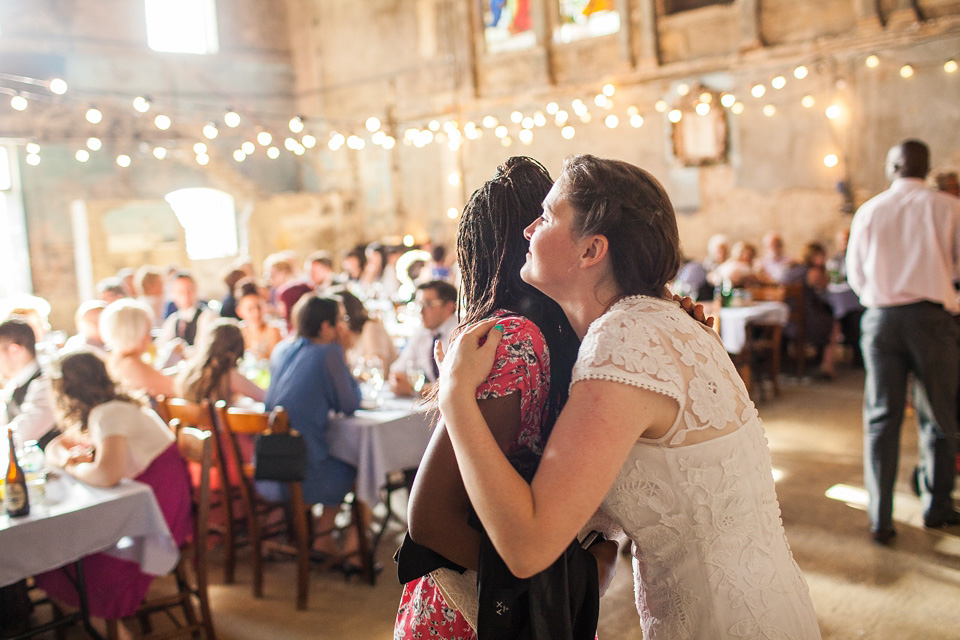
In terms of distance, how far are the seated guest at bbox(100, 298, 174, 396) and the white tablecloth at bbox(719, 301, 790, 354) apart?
4.41 m

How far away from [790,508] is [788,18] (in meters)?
7.39

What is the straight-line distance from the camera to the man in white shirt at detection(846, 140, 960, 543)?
370 cm

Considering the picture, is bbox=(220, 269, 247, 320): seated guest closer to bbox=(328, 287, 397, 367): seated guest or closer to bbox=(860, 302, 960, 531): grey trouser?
bbox=(328, 287, 397, 367): seated guest

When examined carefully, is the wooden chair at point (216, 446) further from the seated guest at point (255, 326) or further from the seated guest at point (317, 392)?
the seated guest at point (255, 326)

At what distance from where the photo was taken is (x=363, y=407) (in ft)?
13.8

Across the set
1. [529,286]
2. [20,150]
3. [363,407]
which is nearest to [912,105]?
[363,407]

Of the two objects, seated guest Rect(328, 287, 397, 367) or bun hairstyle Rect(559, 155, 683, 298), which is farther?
seated guest Rect(328, 287, 397, 367)

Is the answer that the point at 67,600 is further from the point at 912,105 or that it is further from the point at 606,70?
the point at 606,70

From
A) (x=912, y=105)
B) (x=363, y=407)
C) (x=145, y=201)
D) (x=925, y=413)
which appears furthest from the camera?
(x=145, y=201)

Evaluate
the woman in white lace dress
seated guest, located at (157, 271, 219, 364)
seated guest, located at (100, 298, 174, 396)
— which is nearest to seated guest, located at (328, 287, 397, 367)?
seated guest, located at (100, 298, 174, 396)

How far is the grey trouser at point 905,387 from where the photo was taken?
370 cm

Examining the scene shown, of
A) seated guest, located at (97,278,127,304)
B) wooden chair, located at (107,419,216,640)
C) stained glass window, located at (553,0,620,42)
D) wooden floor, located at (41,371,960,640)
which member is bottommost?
wooden floor, located at (41,371,960,640)

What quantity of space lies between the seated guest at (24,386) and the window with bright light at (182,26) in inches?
452

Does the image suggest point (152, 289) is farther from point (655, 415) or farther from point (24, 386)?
point (655, 415)
